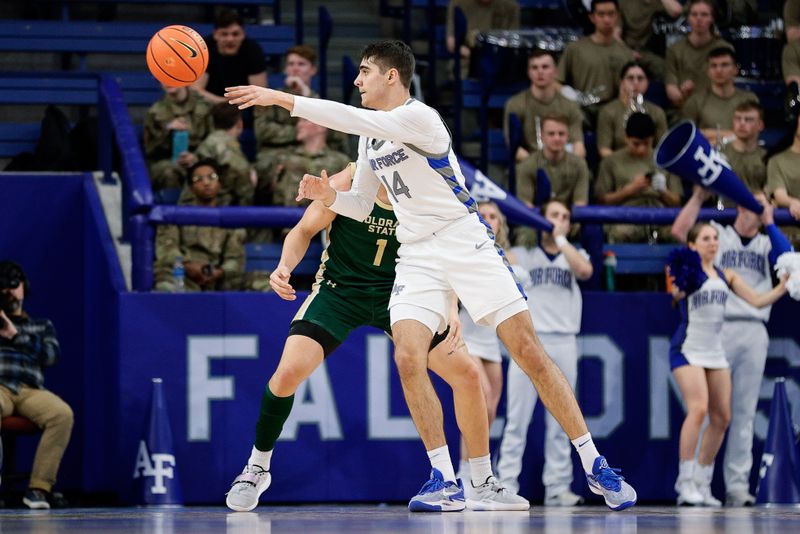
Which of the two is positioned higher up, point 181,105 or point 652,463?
point 181,105

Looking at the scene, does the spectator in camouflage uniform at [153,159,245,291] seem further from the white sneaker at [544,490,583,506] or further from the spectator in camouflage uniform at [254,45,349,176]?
the white sneaker at [544,490,583,506]

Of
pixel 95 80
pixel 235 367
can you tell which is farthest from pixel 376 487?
pixel 95 80

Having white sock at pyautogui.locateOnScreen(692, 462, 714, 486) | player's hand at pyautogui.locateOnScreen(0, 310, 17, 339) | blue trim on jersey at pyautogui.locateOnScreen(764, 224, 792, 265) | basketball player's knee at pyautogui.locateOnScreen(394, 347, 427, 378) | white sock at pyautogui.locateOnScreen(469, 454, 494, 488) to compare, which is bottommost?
white sock at pyautogui.locateOnScreen(692, 462, 714, 486)

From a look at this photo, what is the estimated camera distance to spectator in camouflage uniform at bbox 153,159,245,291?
1167 cm

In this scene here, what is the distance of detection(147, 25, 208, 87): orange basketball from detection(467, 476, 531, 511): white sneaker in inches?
120

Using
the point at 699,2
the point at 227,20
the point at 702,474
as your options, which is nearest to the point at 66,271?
the point at 227,20

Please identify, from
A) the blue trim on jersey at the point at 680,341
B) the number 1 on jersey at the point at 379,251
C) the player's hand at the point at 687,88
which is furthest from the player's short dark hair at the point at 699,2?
the number 1 on jersey at the point at 379,251

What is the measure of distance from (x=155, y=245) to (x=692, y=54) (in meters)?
6.32

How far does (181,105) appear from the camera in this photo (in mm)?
12992

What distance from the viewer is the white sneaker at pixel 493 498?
8555 millimetres

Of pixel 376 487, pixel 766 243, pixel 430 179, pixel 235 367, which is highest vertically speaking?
pixel 430 179

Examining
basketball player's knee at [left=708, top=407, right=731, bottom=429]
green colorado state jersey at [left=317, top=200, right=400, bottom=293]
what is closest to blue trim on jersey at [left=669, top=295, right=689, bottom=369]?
basketball player's knee at [left=708, top=407, right=731, bottom=429]

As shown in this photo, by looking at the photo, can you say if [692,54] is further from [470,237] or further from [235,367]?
[470,237]

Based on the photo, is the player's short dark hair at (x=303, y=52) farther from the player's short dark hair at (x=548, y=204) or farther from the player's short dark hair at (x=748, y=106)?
the player's short dark hair at (x=748, y=106)
